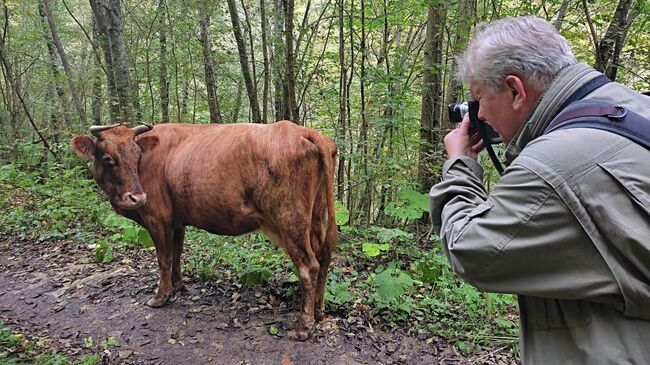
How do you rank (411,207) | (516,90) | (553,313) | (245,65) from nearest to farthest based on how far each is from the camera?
(553,313)
(516,90)
(411,207)
(245,65)

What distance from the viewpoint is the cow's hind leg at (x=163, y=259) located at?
4.36 metres

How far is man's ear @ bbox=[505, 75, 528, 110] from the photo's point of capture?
4.63ft

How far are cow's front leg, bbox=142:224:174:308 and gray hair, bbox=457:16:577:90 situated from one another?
3.73 metres

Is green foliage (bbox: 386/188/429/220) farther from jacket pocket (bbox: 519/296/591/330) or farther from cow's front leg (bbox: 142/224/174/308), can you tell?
jacket pocket (bbox: 519/296/591/330)

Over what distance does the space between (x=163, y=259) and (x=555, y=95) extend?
4.06 metres

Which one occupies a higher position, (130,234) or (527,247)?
(527,247)

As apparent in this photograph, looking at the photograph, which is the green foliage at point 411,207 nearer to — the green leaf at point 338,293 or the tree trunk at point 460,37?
the green leaf at point 338,293

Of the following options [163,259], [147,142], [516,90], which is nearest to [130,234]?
[163,259]

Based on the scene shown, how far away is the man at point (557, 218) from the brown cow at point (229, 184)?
2.37m

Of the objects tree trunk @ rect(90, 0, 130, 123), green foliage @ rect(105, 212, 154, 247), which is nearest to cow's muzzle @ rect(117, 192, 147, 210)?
green foliage @ rect(105, 212, 154, 247)

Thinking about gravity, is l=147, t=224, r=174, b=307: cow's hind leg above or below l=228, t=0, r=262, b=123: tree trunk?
below

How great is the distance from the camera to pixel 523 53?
1.39 metres

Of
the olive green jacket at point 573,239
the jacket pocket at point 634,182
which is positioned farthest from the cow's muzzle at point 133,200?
the jacket pocket at point 634,182

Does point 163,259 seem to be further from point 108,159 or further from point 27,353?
point 27,353
